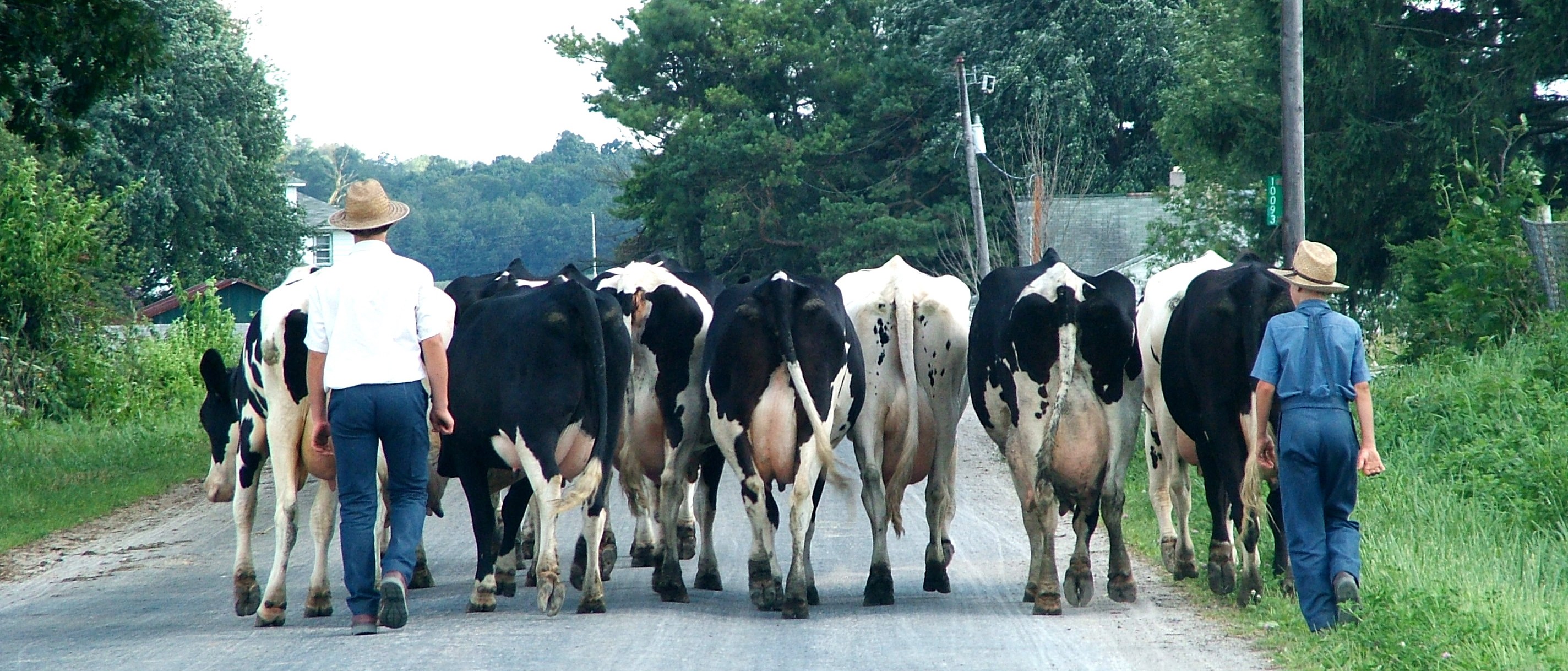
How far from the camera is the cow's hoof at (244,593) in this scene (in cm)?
810

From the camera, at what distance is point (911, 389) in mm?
9234

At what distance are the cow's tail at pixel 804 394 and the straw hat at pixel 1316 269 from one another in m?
2.61

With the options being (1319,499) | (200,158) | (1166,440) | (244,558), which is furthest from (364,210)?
(200,158)

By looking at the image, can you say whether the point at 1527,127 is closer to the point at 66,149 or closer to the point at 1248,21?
the point at 1248,21

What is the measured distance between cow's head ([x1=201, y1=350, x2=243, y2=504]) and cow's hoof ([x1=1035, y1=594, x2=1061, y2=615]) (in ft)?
15.3

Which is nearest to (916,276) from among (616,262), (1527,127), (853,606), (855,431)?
(855,431)

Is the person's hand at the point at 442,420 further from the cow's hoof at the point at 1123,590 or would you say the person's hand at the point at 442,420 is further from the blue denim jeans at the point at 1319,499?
the blue denim jeans at the point at 1319,499

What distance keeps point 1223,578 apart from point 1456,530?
1.87 m

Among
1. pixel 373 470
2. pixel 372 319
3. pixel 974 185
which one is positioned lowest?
pixel 373 470

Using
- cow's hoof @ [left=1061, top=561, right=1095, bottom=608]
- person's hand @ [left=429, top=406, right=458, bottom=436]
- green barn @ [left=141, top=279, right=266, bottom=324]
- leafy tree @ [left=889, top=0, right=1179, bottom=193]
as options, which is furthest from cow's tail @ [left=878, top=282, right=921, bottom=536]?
green barn @ [left=141, top=279, right=266, bottom=324]

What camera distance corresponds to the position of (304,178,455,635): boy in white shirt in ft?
23.8

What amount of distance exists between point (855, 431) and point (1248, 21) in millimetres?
14725

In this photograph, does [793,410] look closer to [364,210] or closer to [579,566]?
[579,566]

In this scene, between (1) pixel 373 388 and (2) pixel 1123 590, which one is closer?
(1) pixel 373 388
